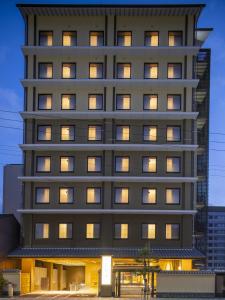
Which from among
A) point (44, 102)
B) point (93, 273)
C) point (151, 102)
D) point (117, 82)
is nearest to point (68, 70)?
point (44, 102)

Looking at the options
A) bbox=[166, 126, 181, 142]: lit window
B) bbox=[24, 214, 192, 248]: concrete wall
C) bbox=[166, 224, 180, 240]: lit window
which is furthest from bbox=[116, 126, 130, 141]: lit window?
bbox=[166, 224, 180, 240]: lit window

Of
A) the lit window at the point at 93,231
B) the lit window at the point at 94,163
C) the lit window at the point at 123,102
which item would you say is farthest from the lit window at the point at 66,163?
the lit window at the point at 123,102

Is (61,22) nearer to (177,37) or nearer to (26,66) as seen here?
(26,66)

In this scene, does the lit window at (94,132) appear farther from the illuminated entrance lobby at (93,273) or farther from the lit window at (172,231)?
the illuminated entrance lobby at (93,273)

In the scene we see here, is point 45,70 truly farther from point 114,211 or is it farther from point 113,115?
point 114,211

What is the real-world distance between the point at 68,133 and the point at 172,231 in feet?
44.0

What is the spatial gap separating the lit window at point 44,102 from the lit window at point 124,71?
7.00 m

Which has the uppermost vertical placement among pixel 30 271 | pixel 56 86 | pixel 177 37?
pixel 177 37

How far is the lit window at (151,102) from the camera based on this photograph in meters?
54.6

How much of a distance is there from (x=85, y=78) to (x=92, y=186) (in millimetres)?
10295

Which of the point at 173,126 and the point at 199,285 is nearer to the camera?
the point at 199,285

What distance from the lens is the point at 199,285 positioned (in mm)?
46156

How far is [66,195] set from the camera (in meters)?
53.9

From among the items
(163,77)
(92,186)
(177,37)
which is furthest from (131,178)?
(177,37)
